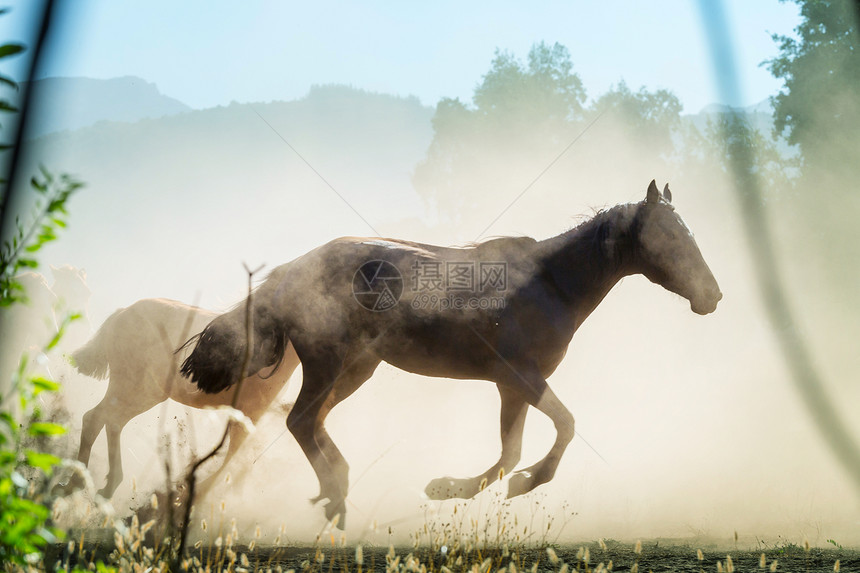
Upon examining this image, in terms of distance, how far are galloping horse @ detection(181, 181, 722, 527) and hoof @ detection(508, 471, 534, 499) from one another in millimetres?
476

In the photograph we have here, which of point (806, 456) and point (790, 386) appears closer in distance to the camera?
point (806, 456)

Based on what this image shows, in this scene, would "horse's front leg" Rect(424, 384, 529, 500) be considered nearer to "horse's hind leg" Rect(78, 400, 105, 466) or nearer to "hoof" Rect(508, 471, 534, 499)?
"hoof" Rect(508, 471, 534, 499)

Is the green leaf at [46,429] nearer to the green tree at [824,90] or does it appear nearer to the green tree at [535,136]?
the green tree at [824,90]

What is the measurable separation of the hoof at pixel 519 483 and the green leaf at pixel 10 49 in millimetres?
4390

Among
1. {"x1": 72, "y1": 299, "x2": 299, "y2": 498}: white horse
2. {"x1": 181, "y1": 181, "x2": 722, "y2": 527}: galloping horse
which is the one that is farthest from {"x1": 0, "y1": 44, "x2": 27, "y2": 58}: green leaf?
{"x1": 72, "y1": 299, "x2": 299, "y2": 498}: white horse

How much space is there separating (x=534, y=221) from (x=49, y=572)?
1437 centimetres

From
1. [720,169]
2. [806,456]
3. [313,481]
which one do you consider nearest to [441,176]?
[720,169]

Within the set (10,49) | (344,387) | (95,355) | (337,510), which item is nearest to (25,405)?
(10,49)

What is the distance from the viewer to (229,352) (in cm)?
643

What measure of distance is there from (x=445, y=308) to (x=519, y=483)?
1.51 meters

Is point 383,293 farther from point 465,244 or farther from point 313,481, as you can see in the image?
point 313,481

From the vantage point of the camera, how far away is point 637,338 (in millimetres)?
14688

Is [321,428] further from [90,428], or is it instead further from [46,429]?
[46,429]

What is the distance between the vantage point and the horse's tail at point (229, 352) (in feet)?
20.9
